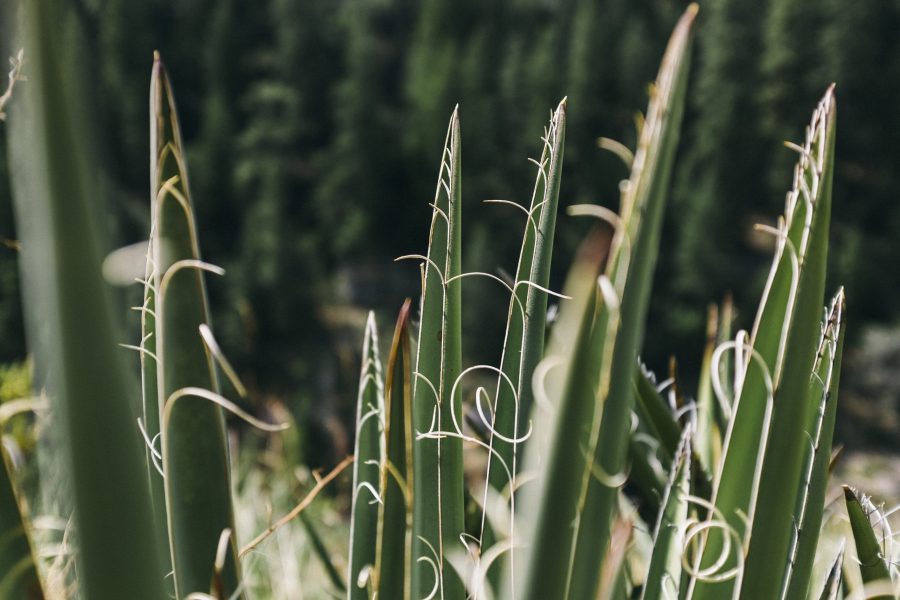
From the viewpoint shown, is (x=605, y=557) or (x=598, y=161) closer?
(x=605, y=557)

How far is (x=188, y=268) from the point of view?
1.52 ft

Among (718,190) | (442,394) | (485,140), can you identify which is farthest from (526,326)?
(485,140)

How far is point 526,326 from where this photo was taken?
0.56 metres

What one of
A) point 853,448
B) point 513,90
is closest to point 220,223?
point 513,90

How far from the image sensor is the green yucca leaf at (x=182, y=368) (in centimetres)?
46

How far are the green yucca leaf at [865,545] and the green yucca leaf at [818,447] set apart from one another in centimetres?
3

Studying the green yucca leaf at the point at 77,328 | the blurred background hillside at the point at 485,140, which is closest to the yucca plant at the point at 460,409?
the green yucca leaf at the point at 77,328

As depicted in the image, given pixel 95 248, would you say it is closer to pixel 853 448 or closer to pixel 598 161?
pixel 853 448

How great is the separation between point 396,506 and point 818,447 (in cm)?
27

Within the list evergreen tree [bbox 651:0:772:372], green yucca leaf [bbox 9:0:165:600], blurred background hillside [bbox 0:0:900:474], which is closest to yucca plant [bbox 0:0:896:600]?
green yucca leaf [bbox 9:0:165:600]

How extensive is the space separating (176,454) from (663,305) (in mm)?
18722

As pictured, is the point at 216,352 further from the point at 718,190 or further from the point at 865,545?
the point at 718,190

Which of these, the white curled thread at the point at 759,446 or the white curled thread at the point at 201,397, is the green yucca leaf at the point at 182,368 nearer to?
the white curled thread at the point at 201,397

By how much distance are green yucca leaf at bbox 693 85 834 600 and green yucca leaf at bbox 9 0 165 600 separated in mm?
297
